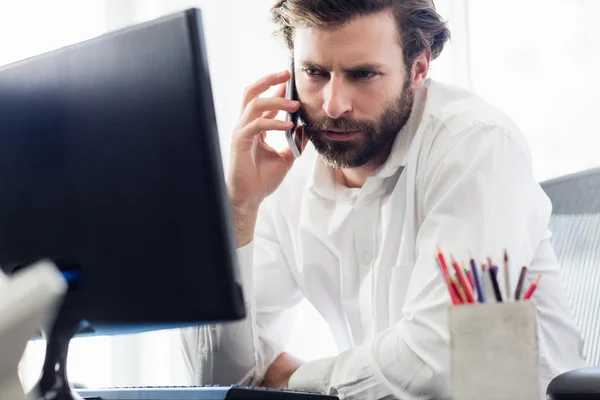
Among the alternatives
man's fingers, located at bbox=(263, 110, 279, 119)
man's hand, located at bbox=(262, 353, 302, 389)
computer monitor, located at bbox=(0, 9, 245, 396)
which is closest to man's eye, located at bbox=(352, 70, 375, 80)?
man's fingers, located at bbox=(263, 110, 279, 119)

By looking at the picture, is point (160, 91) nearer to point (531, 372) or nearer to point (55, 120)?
point (55, 120)

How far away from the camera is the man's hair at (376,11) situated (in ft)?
4.93

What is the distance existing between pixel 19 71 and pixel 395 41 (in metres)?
0.89

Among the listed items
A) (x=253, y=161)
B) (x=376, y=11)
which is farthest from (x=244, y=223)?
(x=376, y=11)

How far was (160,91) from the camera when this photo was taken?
2.35 feet

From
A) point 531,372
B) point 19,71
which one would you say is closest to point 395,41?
point 19,71

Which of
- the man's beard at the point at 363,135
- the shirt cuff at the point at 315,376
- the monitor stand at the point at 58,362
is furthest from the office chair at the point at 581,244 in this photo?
the monitor stand at the point at 58,362

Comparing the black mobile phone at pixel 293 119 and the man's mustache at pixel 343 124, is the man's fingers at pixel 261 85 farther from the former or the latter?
the man's mustache at pixel 343 124

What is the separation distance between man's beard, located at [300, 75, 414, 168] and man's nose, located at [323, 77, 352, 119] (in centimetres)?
3

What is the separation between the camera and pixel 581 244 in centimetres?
131

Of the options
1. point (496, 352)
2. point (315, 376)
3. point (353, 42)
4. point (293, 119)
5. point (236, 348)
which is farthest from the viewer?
point (293, 119)

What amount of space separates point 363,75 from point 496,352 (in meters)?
0.97

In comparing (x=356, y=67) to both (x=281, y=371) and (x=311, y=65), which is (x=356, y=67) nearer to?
(x=311, y=65)

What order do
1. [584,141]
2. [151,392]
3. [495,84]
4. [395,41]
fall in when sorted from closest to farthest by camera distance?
[151,392]
[395,41]
[584,141]
[495,84]
